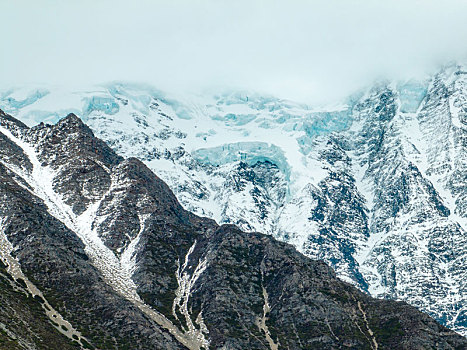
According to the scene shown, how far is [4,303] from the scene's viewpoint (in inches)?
7835

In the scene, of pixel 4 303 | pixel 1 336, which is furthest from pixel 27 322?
pixel 1 336

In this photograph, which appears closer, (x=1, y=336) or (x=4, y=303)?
(x=1, y=336)

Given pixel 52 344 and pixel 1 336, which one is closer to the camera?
pixel 1 336

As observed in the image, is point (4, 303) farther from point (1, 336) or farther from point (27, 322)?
point (1, 336)

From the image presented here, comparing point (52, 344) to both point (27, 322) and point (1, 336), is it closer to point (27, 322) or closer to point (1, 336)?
point (27, 322)

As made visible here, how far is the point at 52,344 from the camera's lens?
192 meters

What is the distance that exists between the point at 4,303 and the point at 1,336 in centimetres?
3199

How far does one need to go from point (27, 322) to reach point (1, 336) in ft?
92.2

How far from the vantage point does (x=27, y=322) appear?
197m

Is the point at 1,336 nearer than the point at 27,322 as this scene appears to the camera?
Yes

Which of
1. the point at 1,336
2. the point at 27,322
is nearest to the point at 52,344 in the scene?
the point at 27,322

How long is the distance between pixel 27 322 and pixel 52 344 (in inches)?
468

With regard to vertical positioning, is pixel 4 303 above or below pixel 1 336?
above
